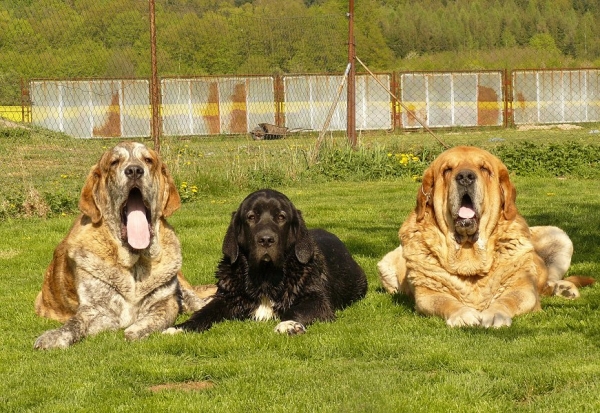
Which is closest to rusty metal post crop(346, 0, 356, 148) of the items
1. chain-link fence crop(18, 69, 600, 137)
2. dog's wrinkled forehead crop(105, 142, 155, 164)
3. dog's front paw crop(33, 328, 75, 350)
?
chain-link fence crop(18, 69, 600, 137)

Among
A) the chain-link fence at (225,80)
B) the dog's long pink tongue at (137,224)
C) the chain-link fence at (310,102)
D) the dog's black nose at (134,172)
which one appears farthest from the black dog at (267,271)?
the chain-link fence at (310,102)

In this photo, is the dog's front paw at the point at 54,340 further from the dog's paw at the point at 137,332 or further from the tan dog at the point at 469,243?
the tan dog at the point at 469,243

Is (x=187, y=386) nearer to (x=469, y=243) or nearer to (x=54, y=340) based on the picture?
(x=54, y=340)

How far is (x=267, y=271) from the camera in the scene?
7266 mm

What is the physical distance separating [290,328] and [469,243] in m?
1.59

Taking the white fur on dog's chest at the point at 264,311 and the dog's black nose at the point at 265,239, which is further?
the white fur on dog's chest at the point at 264,311

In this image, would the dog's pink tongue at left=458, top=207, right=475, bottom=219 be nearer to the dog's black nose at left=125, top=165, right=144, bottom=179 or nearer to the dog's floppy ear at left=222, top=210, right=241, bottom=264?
the dog's floppy ear at left=222, top=210, right=241, bottom=264

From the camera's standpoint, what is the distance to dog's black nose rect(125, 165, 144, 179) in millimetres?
6887

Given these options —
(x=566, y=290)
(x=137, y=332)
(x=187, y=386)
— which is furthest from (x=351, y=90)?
(x=187, y=386)

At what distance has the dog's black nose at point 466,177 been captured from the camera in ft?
23.0

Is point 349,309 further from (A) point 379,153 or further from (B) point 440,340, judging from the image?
(A) point 379,153

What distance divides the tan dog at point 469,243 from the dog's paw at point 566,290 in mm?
409

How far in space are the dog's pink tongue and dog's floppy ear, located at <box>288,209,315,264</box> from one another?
117cm

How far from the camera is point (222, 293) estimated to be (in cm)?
737
